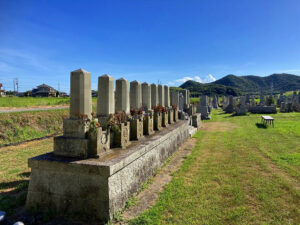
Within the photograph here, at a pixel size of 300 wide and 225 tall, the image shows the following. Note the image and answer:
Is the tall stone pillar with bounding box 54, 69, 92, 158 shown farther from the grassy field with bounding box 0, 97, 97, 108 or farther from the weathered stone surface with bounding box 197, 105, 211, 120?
the grassy field with bounding box 0, 97, 97, 108

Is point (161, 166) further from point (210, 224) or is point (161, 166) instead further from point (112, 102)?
point (210, 224)

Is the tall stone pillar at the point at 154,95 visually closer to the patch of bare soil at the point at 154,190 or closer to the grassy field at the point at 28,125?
the patch of bare soil at the point at 154,190

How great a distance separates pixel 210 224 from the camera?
10.8 ft

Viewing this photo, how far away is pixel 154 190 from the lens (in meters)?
4.64

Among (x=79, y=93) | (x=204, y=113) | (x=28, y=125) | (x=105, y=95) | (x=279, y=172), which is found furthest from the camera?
(x=204, y=113)

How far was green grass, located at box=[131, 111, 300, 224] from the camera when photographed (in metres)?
3.46

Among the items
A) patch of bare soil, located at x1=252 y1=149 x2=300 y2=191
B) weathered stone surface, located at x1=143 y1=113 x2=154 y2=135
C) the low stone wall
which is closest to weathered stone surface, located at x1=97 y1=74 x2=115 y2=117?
weathered stone surface, located at x1=143 y1=113 x2=154 y2=135

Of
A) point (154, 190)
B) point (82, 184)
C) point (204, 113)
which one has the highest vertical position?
point (204, 113)

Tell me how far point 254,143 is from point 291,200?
18.8ft

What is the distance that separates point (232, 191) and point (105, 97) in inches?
151

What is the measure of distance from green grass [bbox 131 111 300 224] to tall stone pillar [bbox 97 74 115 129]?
7.98ft

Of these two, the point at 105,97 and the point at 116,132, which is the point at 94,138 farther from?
the point at 105,97

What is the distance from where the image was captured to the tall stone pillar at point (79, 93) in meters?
4.21

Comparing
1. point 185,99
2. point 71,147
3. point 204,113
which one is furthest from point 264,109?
point 71,147
